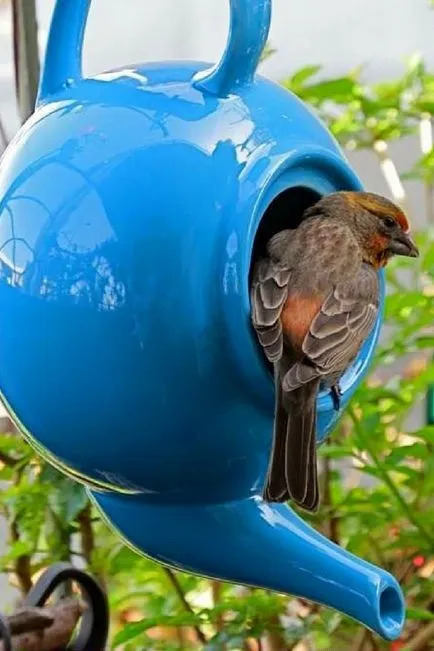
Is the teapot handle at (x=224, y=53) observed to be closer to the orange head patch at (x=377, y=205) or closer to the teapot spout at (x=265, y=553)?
the orange head patch at (x=377, y=205)

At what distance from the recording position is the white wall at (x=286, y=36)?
2236 mm

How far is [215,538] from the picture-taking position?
33.3 inches

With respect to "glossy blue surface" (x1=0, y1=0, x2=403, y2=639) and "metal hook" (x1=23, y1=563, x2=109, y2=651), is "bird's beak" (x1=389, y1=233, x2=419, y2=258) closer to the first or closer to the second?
"glossy blue surface" (x1=0, y1=0, x2=403, y2=639)

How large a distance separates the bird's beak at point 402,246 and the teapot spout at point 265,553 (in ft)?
0.73

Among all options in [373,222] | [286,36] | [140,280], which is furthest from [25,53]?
[286,36]

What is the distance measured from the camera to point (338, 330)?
79 cm

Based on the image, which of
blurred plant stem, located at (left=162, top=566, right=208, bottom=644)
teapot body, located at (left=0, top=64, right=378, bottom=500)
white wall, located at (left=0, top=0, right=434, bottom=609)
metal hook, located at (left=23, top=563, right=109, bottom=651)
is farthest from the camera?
white wall, located at (left=0, top=0, right=434, bottom=609)

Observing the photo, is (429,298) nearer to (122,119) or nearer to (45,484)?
(45,484)

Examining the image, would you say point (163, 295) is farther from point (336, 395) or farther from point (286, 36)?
point (286, 36)

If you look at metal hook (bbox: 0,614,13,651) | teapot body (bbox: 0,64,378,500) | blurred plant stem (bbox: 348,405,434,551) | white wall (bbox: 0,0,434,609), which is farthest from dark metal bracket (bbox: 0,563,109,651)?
white wall (bbox: 0,0,434,609)

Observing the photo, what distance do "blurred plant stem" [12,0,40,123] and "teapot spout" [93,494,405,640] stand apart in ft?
1.79

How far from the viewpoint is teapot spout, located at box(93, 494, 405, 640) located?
0.80 metres

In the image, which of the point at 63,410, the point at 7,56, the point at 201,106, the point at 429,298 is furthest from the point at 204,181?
the point at 7,56

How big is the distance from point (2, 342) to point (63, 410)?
0.06 metres
